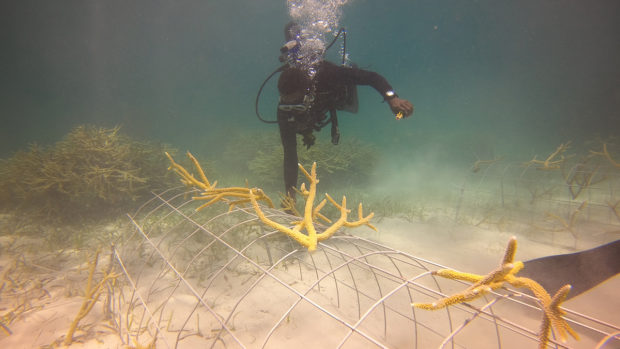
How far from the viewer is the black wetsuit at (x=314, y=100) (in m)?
3.48

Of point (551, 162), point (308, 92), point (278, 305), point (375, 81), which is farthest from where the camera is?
point (551, 162)

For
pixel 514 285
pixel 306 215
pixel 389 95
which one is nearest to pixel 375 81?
pixel 389 95

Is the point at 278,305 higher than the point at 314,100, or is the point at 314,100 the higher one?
the point at 314,100

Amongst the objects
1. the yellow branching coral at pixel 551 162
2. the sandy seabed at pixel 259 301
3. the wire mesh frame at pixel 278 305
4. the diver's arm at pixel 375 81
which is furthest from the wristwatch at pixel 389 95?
the yellow branching coral at pixel 551 162

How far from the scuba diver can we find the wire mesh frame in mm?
1300

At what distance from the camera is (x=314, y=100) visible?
11.6ft

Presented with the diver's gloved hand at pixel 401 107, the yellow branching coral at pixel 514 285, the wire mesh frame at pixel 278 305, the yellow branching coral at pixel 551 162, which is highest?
the diver's gloved hand at pixel 401 107

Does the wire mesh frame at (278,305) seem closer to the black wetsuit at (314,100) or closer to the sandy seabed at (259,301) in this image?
the sandy seabed at (259,301)

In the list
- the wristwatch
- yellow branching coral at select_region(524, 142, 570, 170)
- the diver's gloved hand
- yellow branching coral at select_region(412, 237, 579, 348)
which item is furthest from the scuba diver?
yellow branching coral at select_region(524, 142, 570, 170)

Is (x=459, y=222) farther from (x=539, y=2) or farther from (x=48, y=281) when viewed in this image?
(x=539, y=2)

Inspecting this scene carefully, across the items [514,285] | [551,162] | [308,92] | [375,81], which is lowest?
[514,285]

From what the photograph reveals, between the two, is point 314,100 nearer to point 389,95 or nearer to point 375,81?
point 375,81

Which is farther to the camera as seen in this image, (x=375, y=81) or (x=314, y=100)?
(x=314, y=100)

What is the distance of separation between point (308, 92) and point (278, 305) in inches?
118
